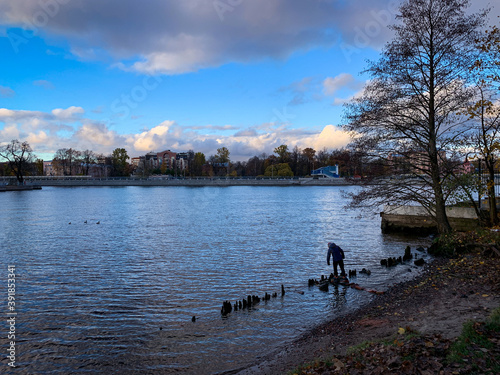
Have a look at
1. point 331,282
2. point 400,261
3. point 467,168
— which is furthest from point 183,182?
point 467,168

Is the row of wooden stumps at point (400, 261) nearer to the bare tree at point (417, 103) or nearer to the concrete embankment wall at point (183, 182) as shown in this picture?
the bare tree at point (417, 103)

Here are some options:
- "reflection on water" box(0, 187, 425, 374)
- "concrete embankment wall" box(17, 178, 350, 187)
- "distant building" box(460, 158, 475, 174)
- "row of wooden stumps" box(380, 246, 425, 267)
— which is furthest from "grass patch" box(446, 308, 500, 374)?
"concrete embankment wall" box(17, 178, 350, 187)

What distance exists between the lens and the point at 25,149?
148750 mm

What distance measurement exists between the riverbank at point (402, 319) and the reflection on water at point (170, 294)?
1.27 m

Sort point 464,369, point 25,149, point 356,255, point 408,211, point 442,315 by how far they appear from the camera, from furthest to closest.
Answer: point 25,149 < point 408,211 < point 356,255 < point 442,315 < point 464,369

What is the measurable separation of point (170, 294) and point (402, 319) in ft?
35.3

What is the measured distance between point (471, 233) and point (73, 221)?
4513 centimetres

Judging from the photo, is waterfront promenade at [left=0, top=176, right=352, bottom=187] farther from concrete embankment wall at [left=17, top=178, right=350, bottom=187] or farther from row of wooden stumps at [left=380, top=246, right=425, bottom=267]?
row of wooden stumps at [left=380, top=246, right=425, bottom=267]

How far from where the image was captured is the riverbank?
8.83 metres

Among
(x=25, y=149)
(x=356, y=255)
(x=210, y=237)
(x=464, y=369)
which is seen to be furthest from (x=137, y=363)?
(x=25, y=149)

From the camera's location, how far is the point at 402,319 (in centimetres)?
1061

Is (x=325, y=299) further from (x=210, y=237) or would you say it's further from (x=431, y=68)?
(x=210, y=237)

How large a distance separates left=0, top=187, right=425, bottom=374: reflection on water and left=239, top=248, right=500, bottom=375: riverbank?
4.17ft

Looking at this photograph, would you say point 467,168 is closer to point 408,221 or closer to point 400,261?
point 400,261
